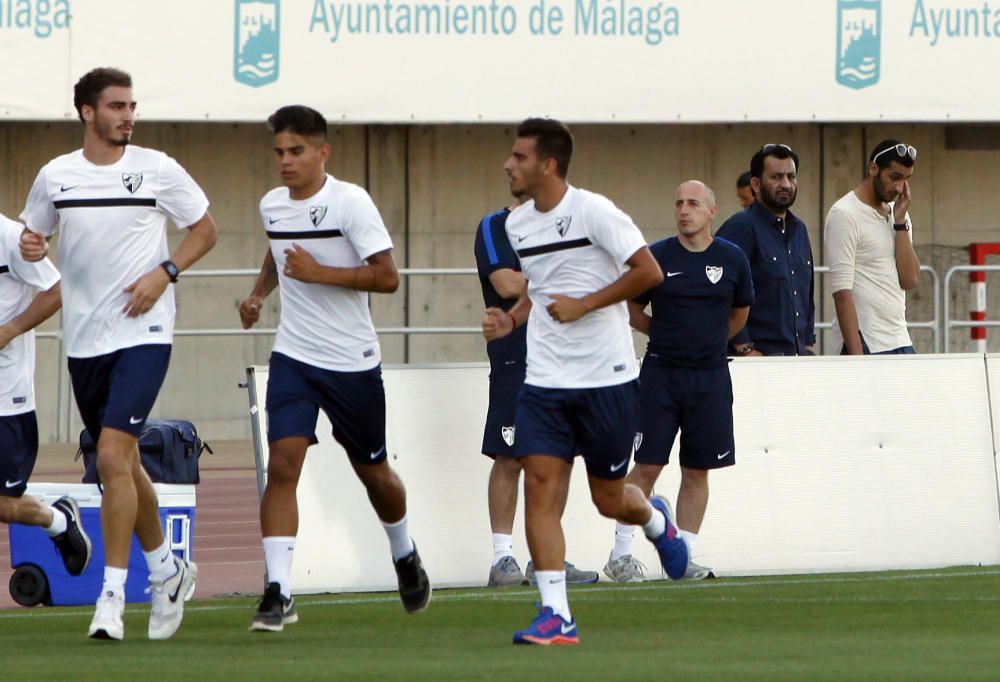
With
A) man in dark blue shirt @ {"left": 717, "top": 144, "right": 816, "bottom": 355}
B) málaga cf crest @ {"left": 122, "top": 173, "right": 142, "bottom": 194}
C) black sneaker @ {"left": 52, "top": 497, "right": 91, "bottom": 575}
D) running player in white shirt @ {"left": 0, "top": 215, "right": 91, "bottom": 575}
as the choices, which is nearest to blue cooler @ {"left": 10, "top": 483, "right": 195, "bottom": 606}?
black sneaker @ {"left": 52, "top": 497, "right": 91, "bottom": 575}

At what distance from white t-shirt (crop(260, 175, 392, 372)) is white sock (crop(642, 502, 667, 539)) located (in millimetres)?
1406

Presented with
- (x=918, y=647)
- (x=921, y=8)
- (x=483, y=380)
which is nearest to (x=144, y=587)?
(x=483, y=380)

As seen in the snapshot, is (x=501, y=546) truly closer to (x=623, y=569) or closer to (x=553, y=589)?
(x=623, y=569)

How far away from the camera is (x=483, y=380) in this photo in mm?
10883

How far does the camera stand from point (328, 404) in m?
8.42

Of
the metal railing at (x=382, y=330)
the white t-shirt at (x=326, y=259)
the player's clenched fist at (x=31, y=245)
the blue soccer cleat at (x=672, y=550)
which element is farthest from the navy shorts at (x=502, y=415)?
the metal railing at (x=382, y=330)

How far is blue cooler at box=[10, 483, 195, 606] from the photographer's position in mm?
10383

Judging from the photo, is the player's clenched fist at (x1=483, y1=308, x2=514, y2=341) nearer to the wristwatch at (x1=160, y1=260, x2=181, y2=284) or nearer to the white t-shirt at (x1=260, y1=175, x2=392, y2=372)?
the white t-shirt at (x1=260, y1=175, x2=392, y2=372)

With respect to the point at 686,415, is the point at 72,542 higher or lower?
lower

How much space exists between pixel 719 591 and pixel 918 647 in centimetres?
246

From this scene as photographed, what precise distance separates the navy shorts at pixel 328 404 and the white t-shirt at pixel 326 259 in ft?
0.15

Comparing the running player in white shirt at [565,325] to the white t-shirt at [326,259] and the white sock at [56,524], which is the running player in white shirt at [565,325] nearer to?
the white t-shirt at [326,259]

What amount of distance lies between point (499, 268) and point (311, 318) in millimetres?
1959

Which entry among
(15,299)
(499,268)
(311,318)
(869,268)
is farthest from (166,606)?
(869,268)
